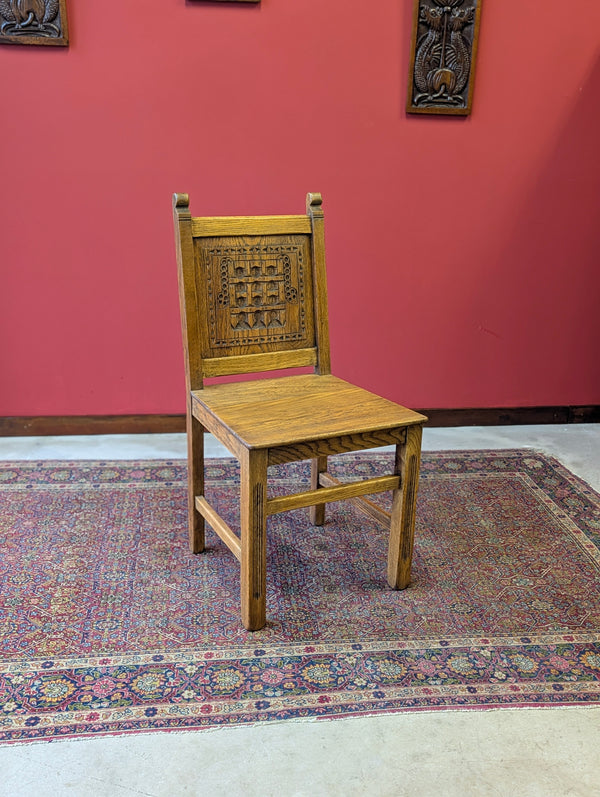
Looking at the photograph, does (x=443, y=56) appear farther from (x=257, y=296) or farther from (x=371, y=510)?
(x=371, y=510)

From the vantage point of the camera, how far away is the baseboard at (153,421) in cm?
321

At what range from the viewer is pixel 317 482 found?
7.80 ft

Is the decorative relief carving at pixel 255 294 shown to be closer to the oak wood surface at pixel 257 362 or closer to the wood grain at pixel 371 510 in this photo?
the oak wood surface at pixel 257 362

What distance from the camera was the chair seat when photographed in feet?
5.92

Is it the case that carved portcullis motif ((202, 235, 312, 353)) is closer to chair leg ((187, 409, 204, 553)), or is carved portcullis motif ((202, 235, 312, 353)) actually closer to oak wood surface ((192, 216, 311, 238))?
oak wood surface ((192, 216, 311, 238))

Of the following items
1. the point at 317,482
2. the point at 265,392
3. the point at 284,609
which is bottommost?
the point at 284,609

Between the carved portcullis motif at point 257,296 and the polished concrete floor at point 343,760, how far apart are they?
3.60 feet

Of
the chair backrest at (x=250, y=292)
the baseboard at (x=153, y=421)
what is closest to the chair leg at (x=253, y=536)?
the chair backrest at (x=250, y=292)

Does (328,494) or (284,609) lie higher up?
(328,494)

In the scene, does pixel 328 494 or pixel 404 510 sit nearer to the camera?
pixel 328 494

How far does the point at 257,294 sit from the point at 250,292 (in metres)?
0.02

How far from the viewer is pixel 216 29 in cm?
288

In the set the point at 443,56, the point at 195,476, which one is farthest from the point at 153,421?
the point at 443,56

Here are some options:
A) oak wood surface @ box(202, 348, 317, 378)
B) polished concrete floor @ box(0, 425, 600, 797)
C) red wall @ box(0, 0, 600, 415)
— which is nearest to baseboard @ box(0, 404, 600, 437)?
red wall @ box(0, 0, 600, 415)
